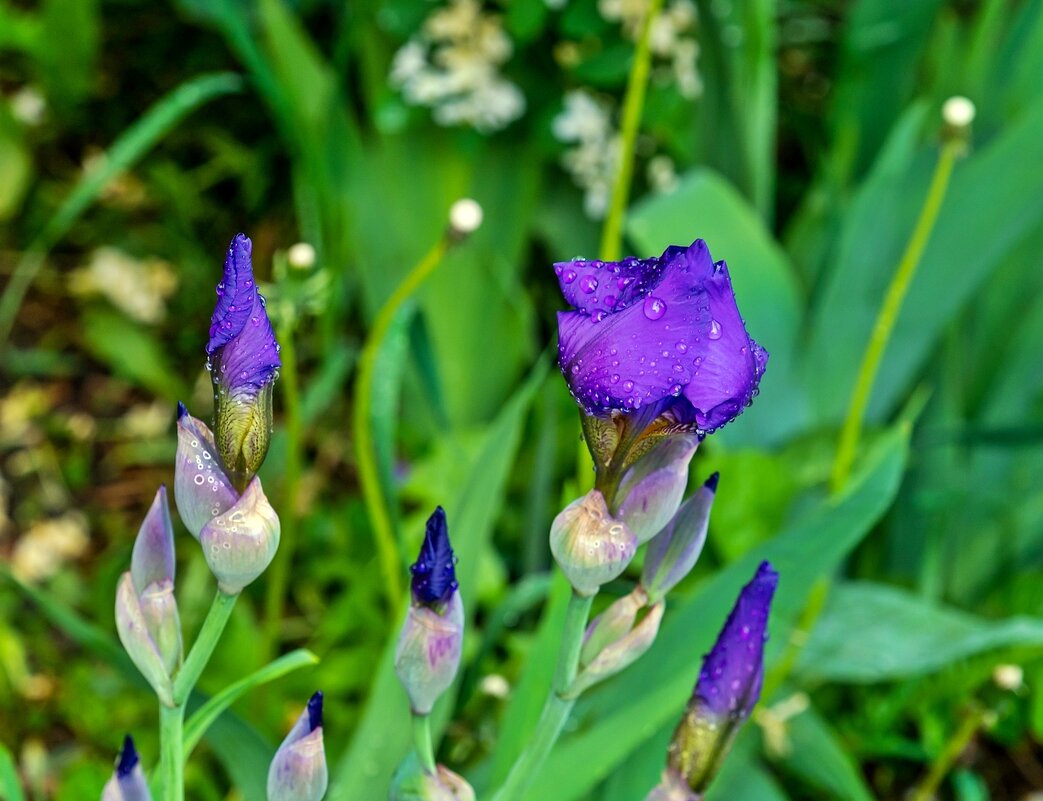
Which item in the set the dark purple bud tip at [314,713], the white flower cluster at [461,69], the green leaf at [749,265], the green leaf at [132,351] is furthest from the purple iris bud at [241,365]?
A: the green leaf at [132,351]

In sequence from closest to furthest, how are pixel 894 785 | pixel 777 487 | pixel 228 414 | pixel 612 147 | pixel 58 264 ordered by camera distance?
pixel 228 414 → pixel 777 487 → pixel 894 785 → pixel 612 147 → pixel 58 264

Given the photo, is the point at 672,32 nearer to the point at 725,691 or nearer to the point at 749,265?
the point at 749,265

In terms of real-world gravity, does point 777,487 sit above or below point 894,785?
above

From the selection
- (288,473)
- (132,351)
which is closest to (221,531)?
(288,473)

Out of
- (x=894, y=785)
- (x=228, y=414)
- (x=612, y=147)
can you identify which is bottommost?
(x=894, y=785)

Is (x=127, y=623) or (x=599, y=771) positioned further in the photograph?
(x=599, y=771)

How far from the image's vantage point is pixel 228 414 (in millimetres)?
487

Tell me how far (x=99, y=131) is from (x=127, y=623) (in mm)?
1493

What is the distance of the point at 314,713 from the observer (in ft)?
1.71

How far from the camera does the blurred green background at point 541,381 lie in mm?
1018

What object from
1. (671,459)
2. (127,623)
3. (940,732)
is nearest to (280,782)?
(127,623)

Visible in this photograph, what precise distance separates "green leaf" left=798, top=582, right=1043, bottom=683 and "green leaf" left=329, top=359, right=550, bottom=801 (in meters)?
0.38

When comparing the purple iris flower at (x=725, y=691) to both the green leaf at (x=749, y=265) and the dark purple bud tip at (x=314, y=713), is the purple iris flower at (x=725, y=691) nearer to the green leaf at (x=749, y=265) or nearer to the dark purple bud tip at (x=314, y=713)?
the dark purple bud tip at (x=314, y=713)

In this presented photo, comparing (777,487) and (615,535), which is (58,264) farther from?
(615,535)
